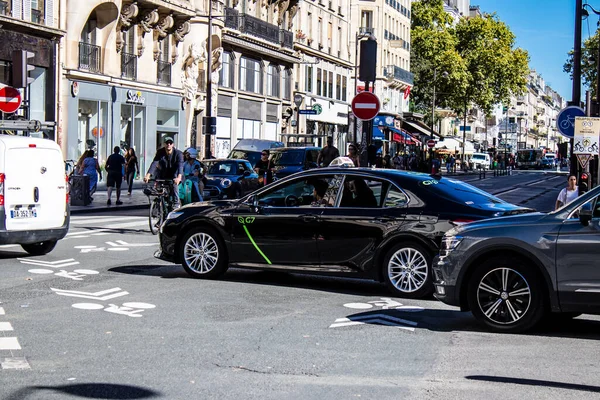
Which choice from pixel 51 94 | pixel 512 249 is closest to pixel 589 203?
pixel 512 249

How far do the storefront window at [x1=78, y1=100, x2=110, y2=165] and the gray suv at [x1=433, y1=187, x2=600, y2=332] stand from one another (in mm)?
31637

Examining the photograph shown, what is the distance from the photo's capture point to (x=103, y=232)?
1997 cm

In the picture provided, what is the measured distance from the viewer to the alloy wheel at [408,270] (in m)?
11.7

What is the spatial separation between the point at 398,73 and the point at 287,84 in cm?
2946

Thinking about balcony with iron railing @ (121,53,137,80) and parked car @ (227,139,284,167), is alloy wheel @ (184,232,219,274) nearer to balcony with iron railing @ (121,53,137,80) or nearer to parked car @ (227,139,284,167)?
parked car @ (227,139,284,167)

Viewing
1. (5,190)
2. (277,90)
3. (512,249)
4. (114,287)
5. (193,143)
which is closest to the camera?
(512,249)

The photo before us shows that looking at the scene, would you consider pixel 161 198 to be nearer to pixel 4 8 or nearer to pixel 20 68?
pixel 20 68

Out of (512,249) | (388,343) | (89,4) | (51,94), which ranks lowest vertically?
(388,343)

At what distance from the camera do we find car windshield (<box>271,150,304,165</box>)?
112 ft

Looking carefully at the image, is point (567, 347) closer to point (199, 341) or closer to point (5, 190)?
point (199, 341)

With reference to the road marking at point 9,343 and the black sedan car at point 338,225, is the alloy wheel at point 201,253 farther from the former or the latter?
the road marking at point 9,343

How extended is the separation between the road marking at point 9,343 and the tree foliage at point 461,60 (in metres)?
94.4

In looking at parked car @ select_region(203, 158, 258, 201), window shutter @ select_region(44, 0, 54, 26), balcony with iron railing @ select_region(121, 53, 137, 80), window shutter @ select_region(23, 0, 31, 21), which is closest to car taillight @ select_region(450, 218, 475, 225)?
parked car @ select_region(203, 158, 258, 201)

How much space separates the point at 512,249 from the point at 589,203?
739 millimetres
